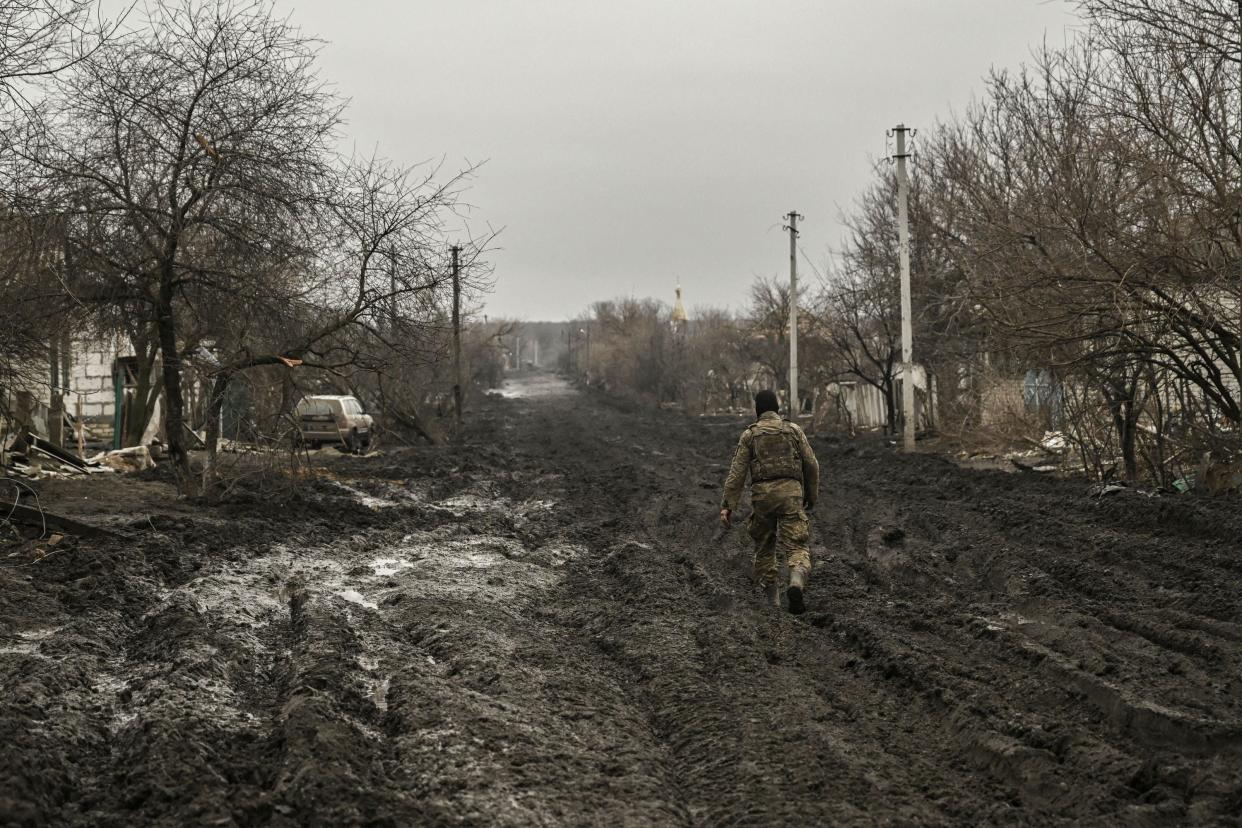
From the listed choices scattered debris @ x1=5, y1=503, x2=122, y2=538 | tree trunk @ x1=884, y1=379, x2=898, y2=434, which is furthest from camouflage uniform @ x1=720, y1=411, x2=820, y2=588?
tree trunk @ x1=884, y1=379, x2=898, y2=434

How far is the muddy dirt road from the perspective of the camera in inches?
171

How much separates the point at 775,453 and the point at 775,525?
2.02 ft

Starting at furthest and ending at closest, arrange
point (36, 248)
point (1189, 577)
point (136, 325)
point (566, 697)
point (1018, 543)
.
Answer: point (136, 325) → point (36, 248) → point (1018, 543) → point (1189, 577) → point (566, 697)

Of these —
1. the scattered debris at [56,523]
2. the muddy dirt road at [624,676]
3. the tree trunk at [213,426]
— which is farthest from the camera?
the tree trunk at [213,426]

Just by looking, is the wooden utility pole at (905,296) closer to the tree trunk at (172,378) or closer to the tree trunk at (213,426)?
the tree trunk at (213,426)

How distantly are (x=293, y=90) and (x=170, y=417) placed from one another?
448 cm

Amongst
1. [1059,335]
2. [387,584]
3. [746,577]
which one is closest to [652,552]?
[746,577]

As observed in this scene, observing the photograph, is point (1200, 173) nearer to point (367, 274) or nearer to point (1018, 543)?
point (1018, 543)

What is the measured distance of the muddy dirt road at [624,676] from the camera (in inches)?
171

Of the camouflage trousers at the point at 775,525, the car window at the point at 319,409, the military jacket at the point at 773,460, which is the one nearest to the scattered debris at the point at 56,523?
the military jacket at the point at 773,460

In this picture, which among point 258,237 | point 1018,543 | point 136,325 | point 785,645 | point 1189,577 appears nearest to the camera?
point 785,645

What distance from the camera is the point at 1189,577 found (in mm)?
8781

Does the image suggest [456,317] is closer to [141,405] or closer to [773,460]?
[141,405]

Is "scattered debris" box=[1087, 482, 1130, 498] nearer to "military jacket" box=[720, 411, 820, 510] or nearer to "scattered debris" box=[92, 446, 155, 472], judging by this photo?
"military jacket" box=[720, 411, 820, 510]
